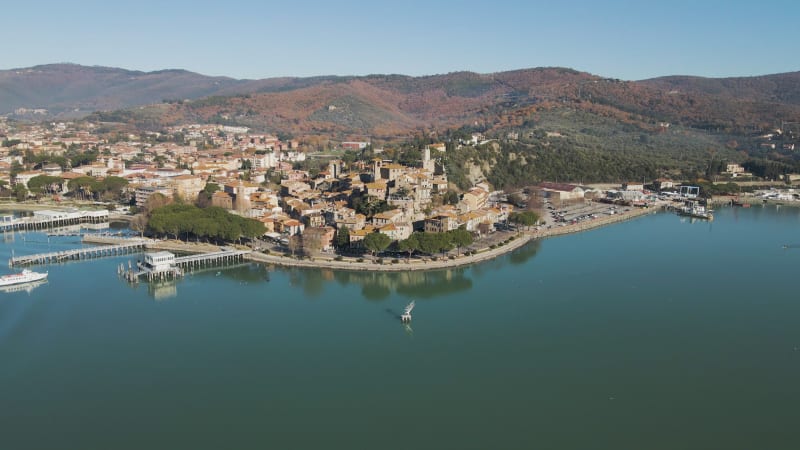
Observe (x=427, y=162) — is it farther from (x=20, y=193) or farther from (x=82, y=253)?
(x=20, y=193)

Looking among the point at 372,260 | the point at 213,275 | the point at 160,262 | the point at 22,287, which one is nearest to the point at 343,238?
the point at 372,260

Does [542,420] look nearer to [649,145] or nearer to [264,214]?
[264,214]

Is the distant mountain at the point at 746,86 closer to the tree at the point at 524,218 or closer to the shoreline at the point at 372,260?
the tree at the point at 524,218

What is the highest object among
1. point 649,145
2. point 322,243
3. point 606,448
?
point 649,145

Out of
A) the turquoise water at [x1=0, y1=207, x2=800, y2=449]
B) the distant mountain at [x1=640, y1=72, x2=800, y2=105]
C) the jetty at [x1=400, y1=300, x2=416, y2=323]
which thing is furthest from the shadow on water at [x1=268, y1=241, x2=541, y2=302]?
the distant mountain at [x1=640, y1=72, x2=800, y2=105]

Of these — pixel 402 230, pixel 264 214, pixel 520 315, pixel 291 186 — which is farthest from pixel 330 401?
pixel 291 186

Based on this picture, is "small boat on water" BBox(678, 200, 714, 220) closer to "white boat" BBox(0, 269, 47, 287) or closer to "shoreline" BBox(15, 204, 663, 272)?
"shoreline" BBox(15, 204, 663, 272)
